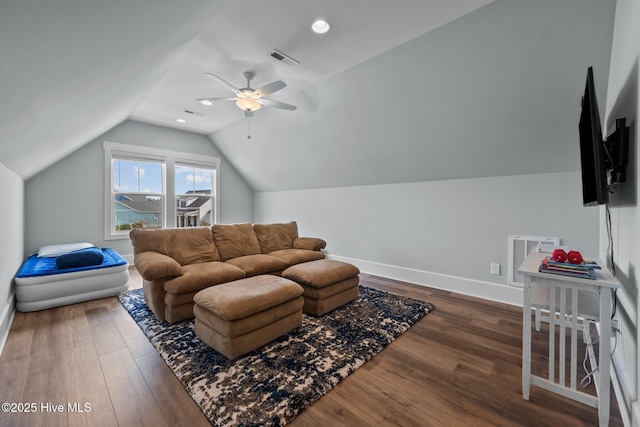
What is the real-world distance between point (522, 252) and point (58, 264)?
17.5ft

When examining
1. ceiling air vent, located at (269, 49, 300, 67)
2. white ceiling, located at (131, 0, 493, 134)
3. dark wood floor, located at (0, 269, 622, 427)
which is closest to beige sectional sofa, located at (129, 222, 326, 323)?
dark wood floor, located at (0, 269, 622, 427)

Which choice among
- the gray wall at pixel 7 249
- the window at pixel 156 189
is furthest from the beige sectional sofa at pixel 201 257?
the window at pixel 156 189

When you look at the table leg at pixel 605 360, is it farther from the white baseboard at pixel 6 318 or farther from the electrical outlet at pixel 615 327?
the white baseboard at pixel 6 318

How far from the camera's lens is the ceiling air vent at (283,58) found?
8.55 feet

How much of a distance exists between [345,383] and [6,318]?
3054 millimetres

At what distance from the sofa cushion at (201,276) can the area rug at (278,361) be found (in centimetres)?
37

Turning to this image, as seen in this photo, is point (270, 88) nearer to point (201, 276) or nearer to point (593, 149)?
point (201, 276)

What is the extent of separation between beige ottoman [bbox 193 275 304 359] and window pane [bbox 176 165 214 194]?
4192 millimetres

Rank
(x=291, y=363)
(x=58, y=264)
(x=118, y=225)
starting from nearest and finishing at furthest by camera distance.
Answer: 1. (x=291, y=363)
2. (x=58, y=264)
3. (x=118, y=225)

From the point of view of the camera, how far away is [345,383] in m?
1.73

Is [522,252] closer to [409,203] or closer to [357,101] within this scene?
[409,203]

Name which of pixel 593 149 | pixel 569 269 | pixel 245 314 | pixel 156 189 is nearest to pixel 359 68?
pixel 593 149

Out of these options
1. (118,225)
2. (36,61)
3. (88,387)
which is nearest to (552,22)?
(36,61)

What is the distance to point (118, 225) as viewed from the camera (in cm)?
492
